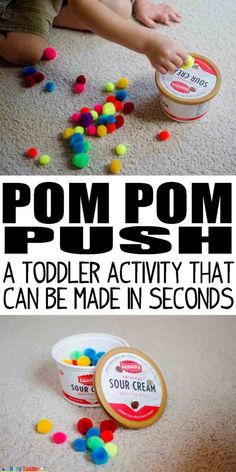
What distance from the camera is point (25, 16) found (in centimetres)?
145

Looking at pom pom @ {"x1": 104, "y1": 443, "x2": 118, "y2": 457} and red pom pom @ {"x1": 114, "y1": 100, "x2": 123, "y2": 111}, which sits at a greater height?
red pom pom @ {"x1": 114, "y1": 100, "x2": 123, "y2": 111}

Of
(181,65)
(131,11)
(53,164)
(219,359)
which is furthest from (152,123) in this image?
(219,359)

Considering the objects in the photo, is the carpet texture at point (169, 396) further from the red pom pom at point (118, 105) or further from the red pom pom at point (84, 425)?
the red pom pom at point (118, 105)

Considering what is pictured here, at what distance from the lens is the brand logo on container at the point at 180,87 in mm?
1307

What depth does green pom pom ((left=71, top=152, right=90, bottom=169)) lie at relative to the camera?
1.28m

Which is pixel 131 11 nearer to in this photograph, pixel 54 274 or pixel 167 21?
pixel 167 21

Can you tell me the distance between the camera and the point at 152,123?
1.38 meters

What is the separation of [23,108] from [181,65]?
396 mm

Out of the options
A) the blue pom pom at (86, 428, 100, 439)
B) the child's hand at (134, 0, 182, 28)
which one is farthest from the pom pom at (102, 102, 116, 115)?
the blue pom pom at (86, 428, 100, 439)

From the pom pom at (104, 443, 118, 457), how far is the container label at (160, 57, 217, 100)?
76 cm

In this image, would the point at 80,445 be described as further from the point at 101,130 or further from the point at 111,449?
the point at 101,130

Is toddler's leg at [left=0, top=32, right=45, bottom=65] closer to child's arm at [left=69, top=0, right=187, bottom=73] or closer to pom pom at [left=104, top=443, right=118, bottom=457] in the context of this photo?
child's arm at [left=69, top=0, right=187, bottom=73]

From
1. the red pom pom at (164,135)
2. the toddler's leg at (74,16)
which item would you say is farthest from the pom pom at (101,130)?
the toddler's leg at (74,16)

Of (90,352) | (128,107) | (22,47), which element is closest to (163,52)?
(128,107)
